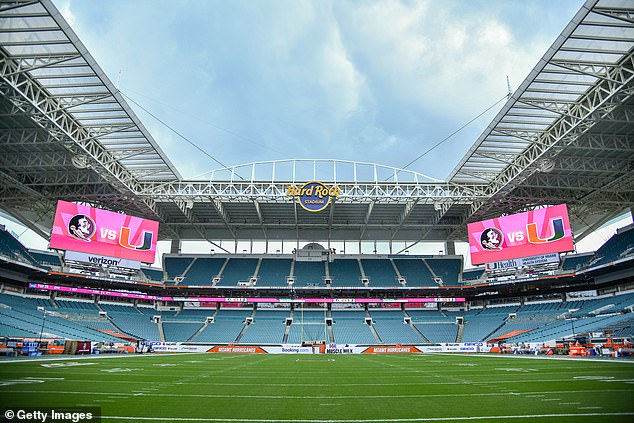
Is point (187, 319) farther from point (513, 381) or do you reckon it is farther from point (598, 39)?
point (598, 39)

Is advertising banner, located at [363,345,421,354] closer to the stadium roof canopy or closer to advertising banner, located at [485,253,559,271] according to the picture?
advertising banner, located at [485,253,559,271]

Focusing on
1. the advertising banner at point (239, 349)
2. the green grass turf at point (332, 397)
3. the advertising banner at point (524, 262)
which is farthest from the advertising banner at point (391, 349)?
the green grass turf at point (332, 397)

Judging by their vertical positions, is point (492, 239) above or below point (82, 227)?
below

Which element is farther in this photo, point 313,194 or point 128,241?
point 128,241

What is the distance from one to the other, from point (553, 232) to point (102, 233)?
152 ft

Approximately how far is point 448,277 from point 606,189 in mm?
22998

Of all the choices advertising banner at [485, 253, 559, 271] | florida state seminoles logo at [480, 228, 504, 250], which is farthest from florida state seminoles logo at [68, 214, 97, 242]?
advertising banner at [485, 253, 559, 271]

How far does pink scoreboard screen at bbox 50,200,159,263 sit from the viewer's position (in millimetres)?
38938

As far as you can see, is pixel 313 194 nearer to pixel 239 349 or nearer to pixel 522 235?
pixel 239 349

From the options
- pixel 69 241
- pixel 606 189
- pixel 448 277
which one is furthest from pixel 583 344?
pixel 69 241

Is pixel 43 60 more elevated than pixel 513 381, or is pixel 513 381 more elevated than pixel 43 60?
pixel 43 60

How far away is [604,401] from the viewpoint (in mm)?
9375

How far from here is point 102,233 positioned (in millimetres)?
41562

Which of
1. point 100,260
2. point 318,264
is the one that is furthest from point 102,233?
point 318,264
